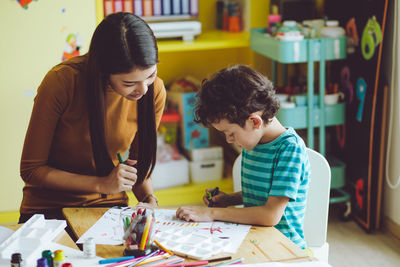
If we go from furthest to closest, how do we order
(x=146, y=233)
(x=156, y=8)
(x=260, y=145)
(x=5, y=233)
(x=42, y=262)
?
(x=156, y=8) < (x=260, y=145) < (x=5, y=233) < (x=146, y=233) < (x=42, y=262)

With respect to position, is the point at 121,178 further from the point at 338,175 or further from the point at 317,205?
the point at 338,175

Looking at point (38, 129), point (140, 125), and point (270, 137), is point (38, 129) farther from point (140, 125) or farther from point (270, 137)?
point (270, 137)

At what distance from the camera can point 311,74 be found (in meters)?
2.70

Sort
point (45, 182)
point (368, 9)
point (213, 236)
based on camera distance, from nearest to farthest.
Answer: point (213, 236)
point (45, 182)
point (368, 9)

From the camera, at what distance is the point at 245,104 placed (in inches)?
58.1

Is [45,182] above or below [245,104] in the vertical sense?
below

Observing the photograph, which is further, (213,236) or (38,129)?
(38,129)

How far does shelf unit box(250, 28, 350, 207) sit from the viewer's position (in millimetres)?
2648

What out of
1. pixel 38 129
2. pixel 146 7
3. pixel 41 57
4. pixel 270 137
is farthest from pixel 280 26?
pixel 38 129

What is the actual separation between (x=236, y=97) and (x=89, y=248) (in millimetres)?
529

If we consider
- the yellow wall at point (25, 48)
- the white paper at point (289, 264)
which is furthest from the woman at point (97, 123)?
the yellow wall at point (25, 48)

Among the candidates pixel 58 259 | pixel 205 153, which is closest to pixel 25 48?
pixel 205 153

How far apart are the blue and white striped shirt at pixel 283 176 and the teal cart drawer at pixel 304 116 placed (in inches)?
43.7

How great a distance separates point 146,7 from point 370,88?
4.09 feet
